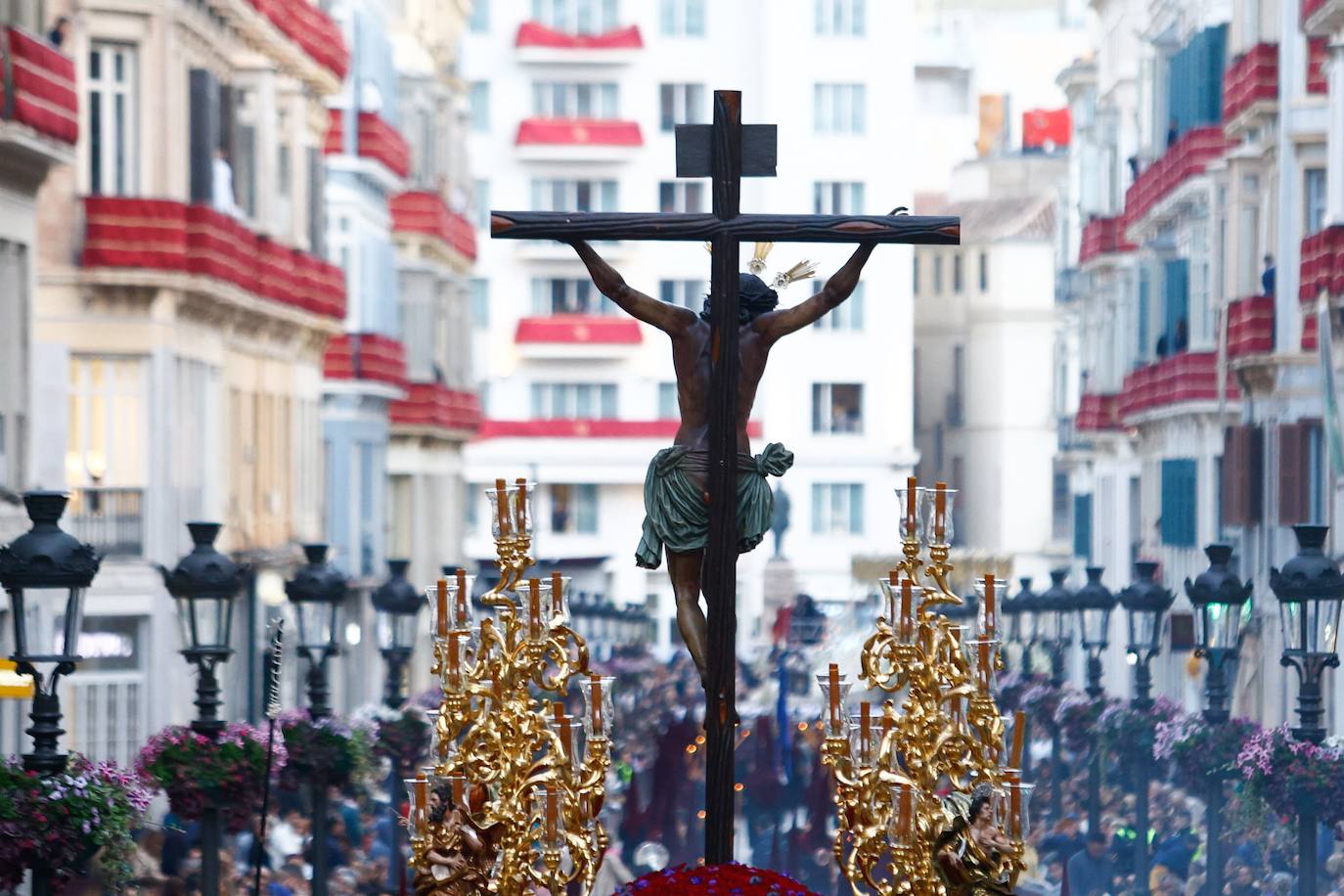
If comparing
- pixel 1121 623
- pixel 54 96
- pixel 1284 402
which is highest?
pixel 54 96

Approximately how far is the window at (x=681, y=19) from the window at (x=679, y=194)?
458cm

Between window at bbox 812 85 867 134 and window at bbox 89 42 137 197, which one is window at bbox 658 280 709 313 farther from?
window at bbox 89 42 137 197

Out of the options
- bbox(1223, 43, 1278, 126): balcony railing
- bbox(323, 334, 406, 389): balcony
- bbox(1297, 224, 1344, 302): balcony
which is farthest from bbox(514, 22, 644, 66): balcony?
bbox(1297, 224, 1344, 302): balcony

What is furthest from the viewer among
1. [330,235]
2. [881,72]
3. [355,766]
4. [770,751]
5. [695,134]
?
[881,72]

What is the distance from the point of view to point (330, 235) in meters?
60.5

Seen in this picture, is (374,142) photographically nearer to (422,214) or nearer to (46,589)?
(422,214)

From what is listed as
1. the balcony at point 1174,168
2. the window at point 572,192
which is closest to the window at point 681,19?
the window at point 572,192

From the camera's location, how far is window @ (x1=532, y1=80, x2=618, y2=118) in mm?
99188

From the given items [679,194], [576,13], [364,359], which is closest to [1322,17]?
[364,359]

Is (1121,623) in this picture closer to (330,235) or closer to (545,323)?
(330,235)

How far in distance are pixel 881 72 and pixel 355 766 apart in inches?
2818

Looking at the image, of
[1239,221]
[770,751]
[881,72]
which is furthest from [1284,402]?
[881,72]

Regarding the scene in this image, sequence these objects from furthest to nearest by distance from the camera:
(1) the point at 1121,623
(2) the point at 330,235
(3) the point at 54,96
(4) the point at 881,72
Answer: (4) the point at 881,72 < (1) the point at 1121,623 < (2) the point at 330,235 < (3) the point at 54,96

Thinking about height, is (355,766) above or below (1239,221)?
below
